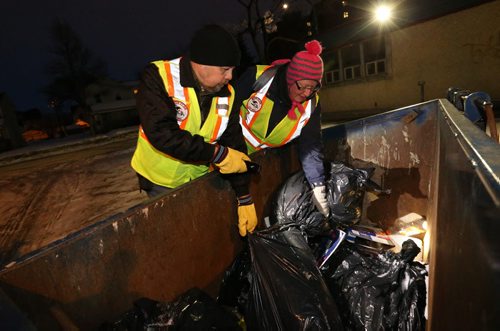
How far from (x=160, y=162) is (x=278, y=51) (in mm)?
23564

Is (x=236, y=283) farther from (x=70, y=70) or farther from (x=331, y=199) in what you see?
(x=70, y=70)

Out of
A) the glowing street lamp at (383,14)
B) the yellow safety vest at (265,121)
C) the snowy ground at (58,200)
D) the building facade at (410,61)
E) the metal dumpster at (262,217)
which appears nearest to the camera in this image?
the metal dumpster at (262,217)

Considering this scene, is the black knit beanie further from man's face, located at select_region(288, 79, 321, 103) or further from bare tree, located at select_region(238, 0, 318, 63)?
bare tree, located at select_region(238, 0, 318, 63)

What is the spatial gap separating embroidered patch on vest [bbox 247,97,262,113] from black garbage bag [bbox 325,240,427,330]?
4.09ft

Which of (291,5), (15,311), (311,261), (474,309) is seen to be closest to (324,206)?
(311,261)

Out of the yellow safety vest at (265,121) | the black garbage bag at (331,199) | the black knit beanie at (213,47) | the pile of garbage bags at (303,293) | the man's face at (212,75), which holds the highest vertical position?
the black knit beanie at (213,47)

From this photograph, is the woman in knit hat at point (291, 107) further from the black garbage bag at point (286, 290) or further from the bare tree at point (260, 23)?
the bare tree at point (260, 23)

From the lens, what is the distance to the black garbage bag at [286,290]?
1.15m

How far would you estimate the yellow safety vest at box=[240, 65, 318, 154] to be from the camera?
7.04 feet

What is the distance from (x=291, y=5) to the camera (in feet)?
67.7

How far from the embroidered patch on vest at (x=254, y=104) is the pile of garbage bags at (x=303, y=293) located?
981mm

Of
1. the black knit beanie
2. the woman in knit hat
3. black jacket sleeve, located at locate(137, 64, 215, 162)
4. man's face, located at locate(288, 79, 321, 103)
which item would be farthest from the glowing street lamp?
black jacket sleeve, located at locate(137, 64, 215, 162)

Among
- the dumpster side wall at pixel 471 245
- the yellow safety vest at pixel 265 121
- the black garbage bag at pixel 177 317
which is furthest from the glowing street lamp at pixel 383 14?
the black garbage bag at pixel 177 317

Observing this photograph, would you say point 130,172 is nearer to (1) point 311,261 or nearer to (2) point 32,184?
(2) point 32,184
